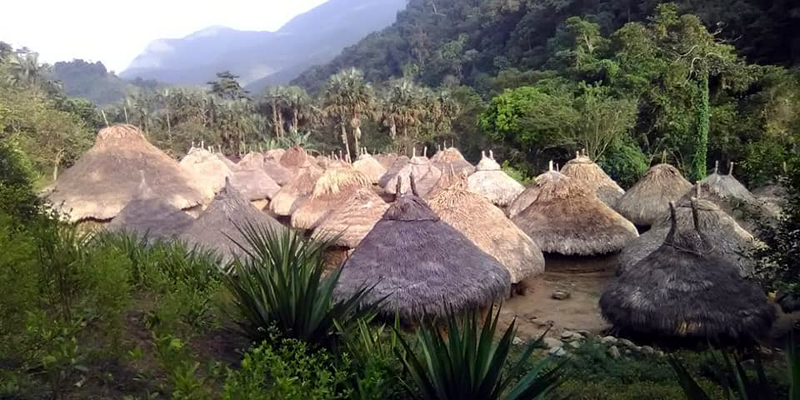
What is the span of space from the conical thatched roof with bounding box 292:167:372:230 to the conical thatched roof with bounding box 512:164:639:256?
5.28 metres

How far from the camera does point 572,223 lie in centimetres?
1414

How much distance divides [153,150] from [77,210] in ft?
10.9

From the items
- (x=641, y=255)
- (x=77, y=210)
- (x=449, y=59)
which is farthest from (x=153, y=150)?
(x=449, y=59)

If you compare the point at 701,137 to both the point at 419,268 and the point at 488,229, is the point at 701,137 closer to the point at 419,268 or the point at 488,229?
the point at 488,229

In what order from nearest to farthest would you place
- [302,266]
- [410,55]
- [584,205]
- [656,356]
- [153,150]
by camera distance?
1. [302,266]
2. [656,356]
3. [584,205]
4. [153,150]
5. [410,55]

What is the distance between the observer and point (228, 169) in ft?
82.4

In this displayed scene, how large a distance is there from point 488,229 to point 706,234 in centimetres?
404

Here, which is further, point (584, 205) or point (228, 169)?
point (228, 169)

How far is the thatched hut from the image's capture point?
2108 centimetres

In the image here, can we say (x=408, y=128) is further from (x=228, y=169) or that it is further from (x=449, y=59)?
(x=449, y=59)

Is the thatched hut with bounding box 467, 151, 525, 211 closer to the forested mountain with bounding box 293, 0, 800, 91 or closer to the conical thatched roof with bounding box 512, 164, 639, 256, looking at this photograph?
the conical thatched roof with bounding box 512, 164, 639, 256

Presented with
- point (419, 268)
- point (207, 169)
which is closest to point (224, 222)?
point (419, 268)

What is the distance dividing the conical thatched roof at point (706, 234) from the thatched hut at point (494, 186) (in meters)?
8.64

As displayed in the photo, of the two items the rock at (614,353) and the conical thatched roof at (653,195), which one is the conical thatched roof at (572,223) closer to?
the conical thatched roof at (653,195)
